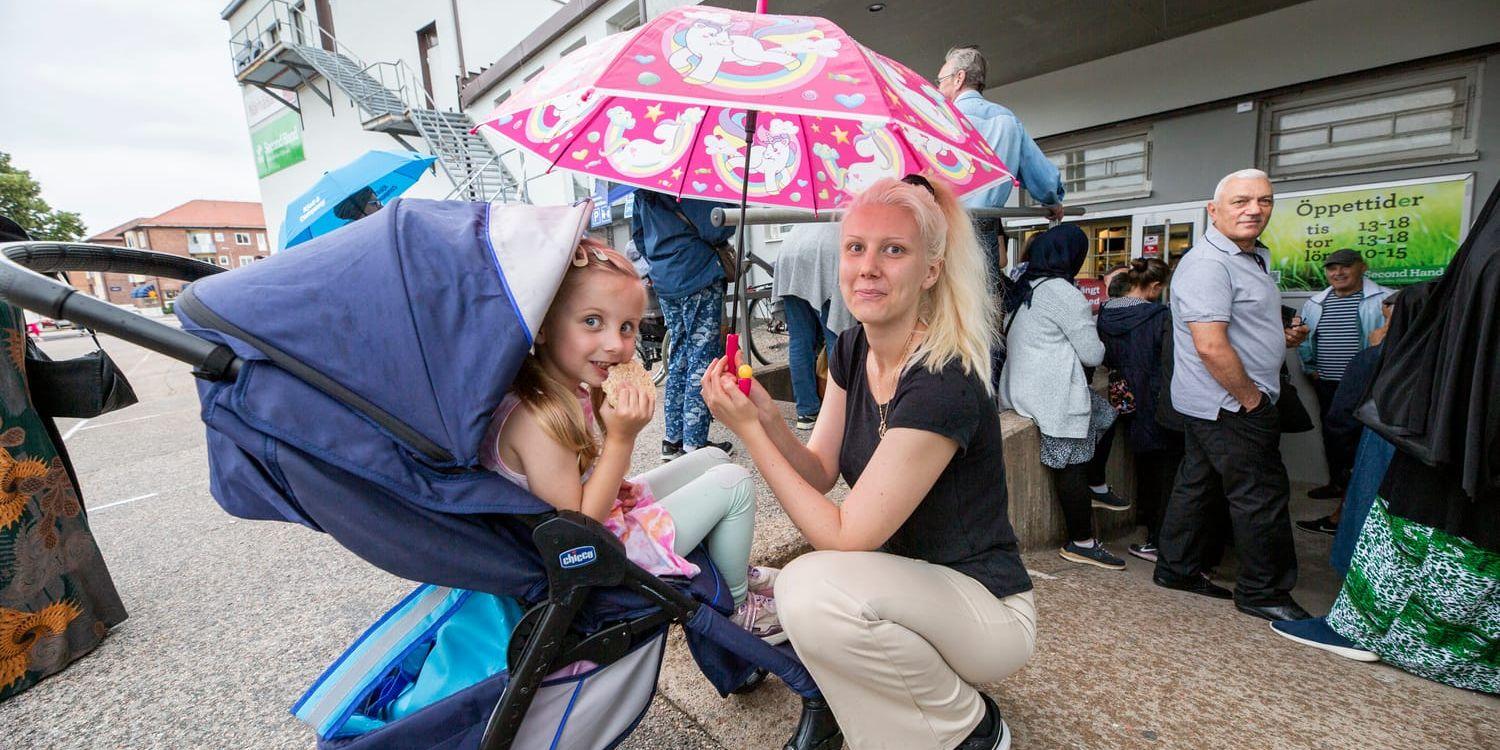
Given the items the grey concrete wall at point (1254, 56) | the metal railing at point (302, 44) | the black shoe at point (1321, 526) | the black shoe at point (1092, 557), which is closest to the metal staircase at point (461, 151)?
the metal railing at point (302, 44)

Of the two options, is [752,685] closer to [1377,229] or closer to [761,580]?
[761,580]

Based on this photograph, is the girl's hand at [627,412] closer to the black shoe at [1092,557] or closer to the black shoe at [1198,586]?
the black shoe at [1092,557]

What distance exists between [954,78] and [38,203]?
58.9 metres

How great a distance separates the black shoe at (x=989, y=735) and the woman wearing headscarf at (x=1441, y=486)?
1.67 m

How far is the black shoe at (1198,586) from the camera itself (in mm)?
3219

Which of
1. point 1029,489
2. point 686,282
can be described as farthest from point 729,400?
point 1029,489

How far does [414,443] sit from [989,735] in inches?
61.8

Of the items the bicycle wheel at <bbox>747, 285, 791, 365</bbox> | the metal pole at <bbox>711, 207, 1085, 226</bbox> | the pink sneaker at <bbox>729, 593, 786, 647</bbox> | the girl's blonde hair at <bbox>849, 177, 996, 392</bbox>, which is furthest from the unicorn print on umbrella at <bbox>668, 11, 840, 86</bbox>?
the bicycle wheel at <bbox>747, 285, 791, 365</bbox>

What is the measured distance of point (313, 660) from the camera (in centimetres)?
234

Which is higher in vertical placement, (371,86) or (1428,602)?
(371,86)

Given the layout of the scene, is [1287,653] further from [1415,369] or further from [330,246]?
[330,246]

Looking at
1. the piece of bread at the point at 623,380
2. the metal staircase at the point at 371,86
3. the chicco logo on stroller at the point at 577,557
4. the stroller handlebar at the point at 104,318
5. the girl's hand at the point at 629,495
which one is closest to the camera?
the stroller handlebar at the point at 104,318

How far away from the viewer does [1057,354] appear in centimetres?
313

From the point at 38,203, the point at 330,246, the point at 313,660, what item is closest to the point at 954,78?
the point at 330,246
